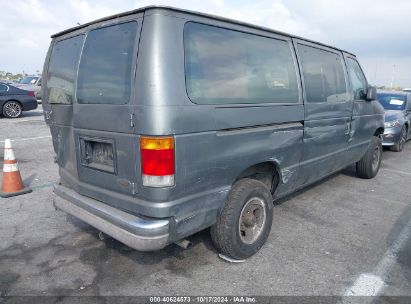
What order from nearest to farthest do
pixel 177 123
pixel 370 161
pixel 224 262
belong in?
pixel 177 123
pixel 224 262
pixel 370 161

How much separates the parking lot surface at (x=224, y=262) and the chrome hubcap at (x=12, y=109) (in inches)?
396

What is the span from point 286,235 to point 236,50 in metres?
2.11

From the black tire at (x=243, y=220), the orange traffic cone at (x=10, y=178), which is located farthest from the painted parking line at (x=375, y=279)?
the orange traffic cone at (x=10, y=178)

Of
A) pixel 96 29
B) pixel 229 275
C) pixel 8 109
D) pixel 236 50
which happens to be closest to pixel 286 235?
pixel 229 275

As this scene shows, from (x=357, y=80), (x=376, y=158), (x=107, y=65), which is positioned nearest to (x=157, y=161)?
(x=107, y=65)

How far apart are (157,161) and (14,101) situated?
13.2m

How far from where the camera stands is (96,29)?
2.85 m

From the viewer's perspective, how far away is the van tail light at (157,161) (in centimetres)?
234

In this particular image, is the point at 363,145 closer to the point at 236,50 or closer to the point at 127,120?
the point at 236,50

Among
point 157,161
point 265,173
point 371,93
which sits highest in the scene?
point 371,93

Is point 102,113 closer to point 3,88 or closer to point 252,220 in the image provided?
point 252,220

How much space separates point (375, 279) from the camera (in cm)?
289

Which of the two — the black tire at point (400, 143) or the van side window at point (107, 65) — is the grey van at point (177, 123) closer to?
the van side window at point (107, 65)

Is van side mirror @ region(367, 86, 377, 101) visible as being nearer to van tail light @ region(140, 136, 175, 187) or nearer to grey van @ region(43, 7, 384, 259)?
grey van @ region(43, 7, 384, 259)
